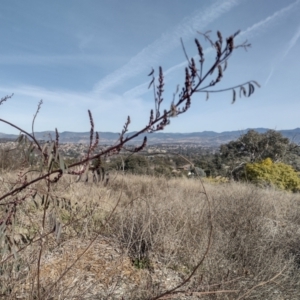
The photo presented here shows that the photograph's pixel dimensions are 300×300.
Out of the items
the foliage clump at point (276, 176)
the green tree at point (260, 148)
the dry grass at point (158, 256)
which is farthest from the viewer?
the green tree at point (260, 148)

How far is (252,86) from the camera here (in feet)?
2.78

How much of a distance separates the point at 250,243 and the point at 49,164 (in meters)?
2.97

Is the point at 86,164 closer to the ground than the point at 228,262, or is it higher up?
higher up

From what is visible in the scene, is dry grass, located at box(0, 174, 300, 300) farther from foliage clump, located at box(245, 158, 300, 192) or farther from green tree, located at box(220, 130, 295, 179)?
green tree, located at box(220, 130, 295, 179)

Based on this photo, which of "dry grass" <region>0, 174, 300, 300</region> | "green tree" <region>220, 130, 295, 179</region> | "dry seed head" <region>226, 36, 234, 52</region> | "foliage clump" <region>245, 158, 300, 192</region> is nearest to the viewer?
"dry seed head" <region>226, 36, 234, 52</region>

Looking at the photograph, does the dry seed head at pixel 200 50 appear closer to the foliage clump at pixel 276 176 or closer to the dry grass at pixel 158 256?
the dry grass at pixel 158 256

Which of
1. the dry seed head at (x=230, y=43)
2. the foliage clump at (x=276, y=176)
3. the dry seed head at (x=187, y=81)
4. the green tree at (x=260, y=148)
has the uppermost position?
the dry seed head at (x=230, y=43)

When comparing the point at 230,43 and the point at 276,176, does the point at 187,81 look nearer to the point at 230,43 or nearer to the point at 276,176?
the point at 230,43

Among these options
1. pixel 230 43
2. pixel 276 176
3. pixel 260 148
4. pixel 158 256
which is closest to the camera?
pixel 230 43

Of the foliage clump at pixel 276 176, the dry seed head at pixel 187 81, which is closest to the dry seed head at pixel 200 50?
the dry seed head at pixel 187 81

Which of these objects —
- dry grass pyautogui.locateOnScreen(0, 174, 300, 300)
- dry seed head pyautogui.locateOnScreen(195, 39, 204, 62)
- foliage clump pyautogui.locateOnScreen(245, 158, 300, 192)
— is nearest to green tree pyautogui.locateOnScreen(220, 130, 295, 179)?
foliage clump pyautogui.locateOnScreen(245, 158, 300, 192)

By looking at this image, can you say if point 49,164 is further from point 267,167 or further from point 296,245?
point 267,167

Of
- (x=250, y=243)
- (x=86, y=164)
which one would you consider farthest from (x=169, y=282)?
(x=86, y=164)

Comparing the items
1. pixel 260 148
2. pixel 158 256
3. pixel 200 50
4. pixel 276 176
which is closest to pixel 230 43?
pixel 200 50
